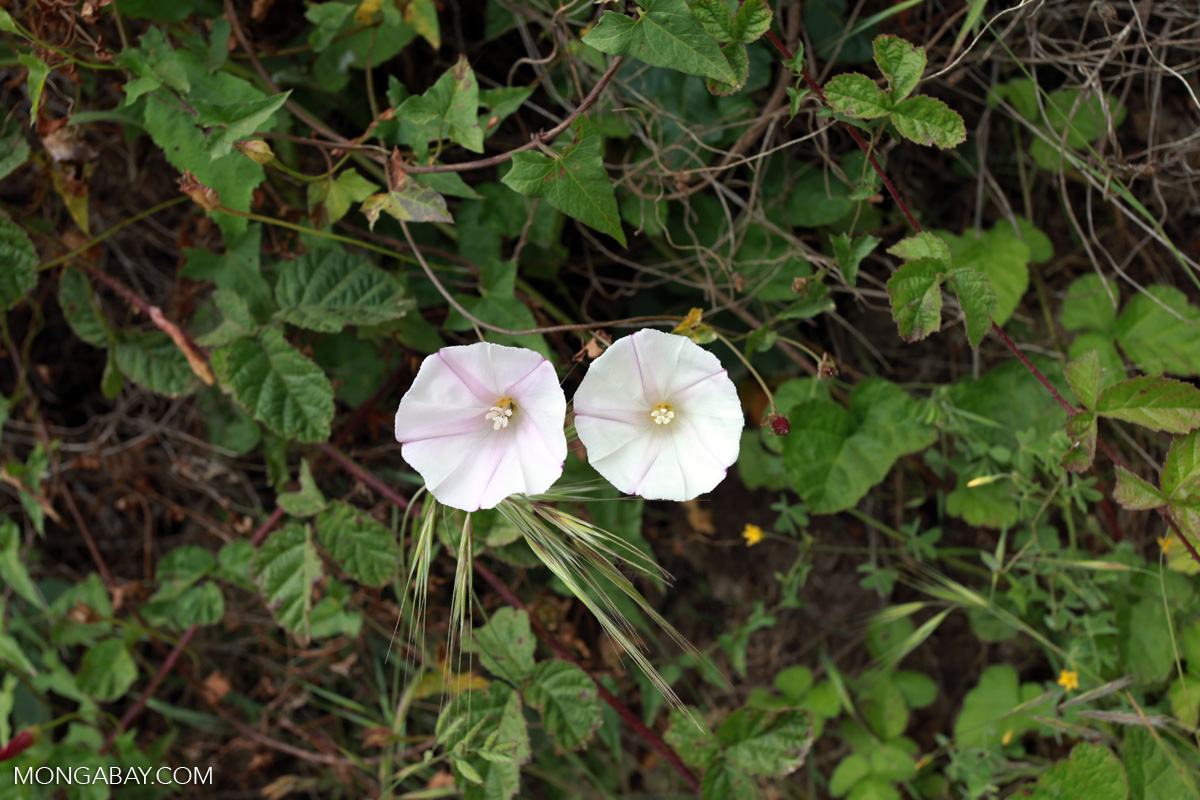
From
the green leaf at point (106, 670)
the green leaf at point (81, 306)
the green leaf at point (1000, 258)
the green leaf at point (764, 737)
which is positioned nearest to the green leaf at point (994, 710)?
the green leaf at point (764, 737)

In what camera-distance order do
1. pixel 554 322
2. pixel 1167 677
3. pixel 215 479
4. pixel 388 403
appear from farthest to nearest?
1. pixel 215 479
2. pixel 388 403
3. pixel 554 322
4. pixel 1167 677

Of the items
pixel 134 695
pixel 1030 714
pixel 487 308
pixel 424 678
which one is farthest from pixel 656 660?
pixel 134 695

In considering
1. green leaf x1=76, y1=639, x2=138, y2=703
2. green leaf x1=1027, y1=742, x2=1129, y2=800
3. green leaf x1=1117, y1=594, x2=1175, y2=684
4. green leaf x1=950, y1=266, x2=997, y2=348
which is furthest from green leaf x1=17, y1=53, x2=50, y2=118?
green leaf x1=1117, y1=594, x2=1175, y2=684

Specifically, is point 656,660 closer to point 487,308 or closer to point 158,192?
point 487,308

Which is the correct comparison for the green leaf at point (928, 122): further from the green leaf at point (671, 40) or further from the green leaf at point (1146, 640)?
the green leaf at point (1146, 640)

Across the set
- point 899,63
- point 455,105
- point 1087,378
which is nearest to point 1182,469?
point 1087,378

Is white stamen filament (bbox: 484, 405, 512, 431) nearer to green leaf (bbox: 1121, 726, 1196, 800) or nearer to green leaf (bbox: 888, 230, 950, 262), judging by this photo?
green leaf (bbox: 888, 230, 950, 262)
